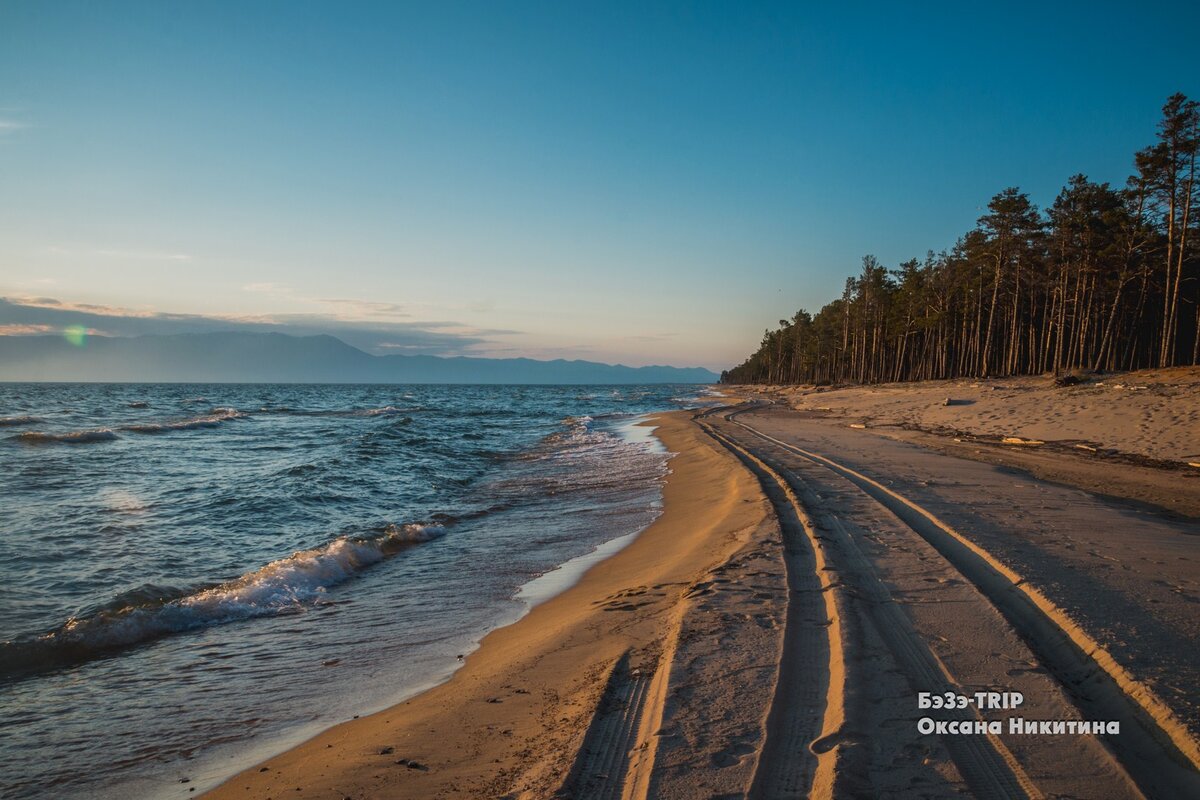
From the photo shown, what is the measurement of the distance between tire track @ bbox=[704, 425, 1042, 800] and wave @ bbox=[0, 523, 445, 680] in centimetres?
634

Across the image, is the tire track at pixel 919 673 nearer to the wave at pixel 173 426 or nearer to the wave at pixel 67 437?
the wave at pixel 67 437

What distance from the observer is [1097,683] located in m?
3.55

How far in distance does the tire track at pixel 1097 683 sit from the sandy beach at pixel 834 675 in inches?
0.6

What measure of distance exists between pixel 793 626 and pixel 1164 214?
1702 inches

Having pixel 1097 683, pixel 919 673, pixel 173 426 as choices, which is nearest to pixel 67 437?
pixel 173 426

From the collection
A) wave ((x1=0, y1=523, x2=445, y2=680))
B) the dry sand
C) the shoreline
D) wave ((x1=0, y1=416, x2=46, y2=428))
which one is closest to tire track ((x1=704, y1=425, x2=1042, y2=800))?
the shoreline

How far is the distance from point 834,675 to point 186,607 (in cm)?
707

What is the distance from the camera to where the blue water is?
13.8 ft

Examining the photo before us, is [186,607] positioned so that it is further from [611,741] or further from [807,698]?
[807,698]

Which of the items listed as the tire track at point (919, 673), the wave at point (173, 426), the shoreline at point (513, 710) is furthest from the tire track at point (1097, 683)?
the wave at point (173, 426)

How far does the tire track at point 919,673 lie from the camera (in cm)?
268

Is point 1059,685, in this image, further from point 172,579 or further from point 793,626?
point 172,579

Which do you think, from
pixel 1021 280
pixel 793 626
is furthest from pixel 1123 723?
pixel 1021 280

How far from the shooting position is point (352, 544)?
30.0ft
